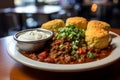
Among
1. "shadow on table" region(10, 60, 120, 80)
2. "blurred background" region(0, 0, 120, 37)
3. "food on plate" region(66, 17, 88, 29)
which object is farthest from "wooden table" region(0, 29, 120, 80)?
"blurred background" region(0, 0, 120, 37)

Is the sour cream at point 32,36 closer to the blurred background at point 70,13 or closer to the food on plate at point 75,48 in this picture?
the food on plate at point 75,48

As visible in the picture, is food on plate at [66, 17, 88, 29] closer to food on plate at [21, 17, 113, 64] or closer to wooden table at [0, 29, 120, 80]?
food on plate at [21, 17, 113, 64]

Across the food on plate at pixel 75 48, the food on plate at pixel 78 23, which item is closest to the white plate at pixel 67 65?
the food on plate at pixel 75 48

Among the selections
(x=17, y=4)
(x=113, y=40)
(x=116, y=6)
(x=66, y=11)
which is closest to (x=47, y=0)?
(x=17, y=4)

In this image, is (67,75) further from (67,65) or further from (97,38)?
(97,38)

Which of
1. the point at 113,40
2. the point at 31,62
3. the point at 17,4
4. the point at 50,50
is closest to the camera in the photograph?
the point at 31,62

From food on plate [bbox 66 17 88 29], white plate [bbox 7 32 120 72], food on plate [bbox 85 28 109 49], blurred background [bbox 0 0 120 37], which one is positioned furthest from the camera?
blurred background [bbox 0 0 120 37]

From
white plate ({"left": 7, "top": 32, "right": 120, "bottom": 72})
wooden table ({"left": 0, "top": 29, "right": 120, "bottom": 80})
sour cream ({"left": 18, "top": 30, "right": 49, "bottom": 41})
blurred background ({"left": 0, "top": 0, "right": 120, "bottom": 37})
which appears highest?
sour cream ({"left": 18, "top": 30, "right": 49, "bottom": 41})

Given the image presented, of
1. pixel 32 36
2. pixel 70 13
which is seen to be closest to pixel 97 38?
pixel 32 36

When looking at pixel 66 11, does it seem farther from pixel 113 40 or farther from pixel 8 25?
pixel 113 40
